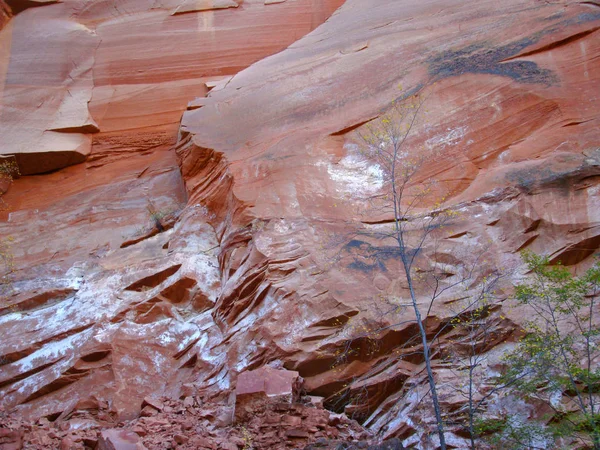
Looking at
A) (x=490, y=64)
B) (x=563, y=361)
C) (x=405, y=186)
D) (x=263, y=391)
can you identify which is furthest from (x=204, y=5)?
(x=563, y=361)

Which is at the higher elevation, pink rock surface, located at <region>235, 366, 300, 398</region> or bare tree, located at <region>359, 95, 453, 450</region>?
bare tree, located at <region>359, 95, 453, 450</region>

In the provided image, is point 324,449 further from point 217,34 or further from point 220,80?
point 217,34

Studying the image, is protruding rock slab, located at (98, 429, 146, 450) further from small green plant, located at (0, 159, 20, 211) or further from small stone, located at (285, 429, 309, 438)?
small green plant, located at (0, 159, 20, 211)

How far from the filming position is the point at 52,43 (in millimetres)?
21391

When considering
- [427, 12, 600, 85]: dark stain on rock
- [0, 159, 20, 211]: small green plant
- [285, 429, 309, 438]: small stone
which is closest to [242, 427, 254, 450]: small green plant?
[285, 429, 309, 438]: small stone

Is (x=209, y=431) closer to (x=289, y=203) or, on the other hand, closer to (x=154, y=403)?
(x=154, y=403)

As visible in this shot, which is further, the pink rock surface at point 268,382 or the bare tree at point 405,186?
the bare tree at point 405,186

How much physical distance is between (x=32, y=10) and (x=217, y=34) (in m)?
7.14

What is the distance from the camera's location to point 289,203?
12945 millimetres

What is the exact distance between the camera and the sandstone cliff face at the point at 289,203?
35.0 feet

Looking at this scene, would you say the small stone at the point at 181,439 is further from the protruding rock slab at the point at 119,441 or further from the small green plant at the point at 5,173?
the small green plant at the point at 5,173

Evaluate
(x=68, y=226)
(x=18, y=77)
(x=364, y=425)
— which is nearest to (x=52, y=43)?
(x=18, y=77)

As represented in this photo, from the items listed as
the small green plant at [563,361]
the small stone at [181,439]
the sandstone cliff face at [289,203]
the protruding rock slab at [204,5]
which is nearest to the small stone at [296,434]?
the sandstone cliff face at [289,203]

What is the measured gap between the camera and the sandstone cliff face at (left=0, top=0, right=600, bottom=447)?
1066 cm
